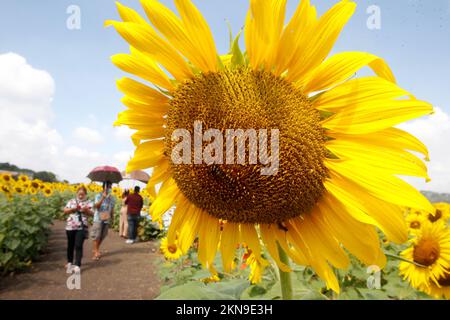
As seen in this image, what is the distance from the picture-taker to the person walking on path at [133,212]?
1515 cm

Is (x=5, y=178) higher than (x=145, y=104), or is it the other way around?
(x=145, y=104)

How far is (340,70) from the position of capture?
1284mm

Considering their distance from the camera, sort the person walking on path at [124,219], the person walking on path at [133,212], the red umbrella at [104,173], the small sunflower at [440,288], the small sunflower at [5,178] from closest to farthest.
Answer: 1. the small sunflower at [440,288]
2. the small sunflower at [5,178]
3. the person walking on path at [133,212]
4. the red umbrella at [104,173]
5. the person walking on path at [124,219]

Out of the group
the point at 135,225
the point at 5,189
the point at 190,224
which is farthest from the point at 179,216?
the point at 135,225

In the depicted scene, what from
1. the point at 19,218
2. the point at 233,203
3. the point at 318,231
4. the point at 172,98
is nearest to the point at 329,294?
the point at 318,231

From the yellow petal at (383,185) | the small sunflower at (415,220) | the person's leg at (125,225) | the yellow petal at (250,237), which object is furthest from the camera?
the person's leg at (125,225)

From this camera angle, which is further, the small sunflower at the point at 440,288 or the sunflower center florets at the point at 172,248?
the sunflower center florets at the point at 172,248

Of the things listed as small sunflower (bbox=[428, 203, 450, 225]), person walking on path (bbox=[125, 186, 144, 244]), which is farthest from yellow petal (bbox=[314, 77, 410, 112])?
person walking on path (bbox=[125, 186, 144, 244])

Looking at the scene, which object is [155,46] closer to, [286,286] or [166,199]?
[166,199]

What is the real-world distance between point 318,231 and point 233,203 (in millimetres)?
384

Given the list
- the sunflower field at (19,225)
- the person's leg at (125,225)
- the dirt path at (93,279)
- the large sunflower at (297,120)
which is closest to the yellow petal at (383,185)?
the large sunflower at (297,120)

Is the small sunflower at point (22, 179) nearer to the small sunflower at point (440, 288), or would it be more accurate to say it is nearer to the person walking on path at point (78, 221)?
the person walking on path at point (78, 221)

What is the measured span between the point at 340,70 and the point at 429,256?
3117 millimetres
